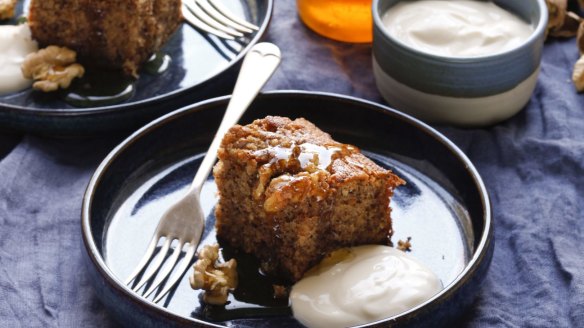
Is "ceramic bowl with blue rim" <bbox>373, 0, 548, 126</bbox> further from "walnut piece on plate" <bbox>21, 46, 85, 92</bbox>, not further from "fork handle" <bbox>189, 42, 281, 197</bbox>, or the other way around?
"walnut piece on plate" <bbox>21, 46, 85, 92</bbox>

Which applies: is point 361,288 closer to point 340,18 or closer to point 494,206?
point 494,206

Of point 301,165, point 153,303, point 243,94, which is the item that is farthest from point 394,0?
point 153,303

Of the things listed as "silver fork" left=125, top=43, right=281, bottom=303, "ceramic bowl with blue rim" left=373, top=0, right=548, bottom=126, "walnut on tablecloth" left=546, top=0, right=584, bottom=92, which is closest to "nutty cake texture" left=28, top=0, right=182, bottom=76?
"silver fork" left=125, top=43, right=281, bottom=303

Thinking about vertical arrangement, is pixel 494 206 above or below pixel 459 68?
below

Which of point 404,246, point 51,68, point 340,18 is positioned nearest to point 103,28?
point 51,68

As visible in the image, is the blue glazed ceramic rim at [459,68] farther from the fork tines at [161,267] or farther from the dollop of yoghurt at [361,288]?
the fork tines at [161,267]

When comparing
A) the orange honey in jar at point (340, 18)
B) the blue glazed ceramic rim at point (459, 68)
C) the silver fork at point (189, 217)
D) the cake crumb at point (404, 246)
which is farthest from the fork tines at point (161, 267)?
the orange honey in jar at point (340, 18)
